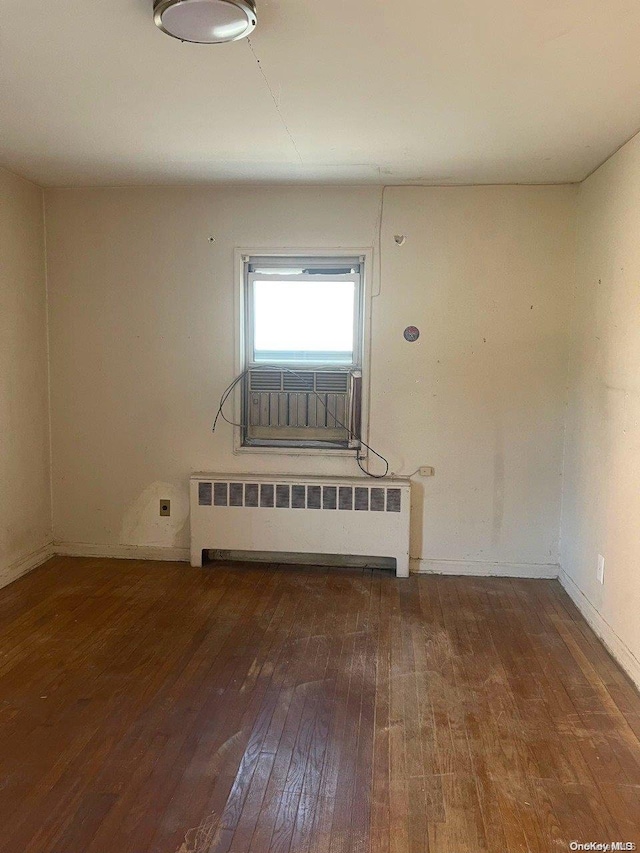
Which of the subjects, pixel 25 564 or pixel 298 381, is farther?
pixel 298 381

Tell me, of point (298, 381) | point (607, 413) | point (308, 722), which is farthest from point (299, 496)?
point (607, 413)

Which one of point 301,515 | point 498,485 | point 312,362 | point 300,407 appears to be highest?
point 312,362

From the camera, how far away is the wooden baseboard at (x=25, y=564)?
3.83 m

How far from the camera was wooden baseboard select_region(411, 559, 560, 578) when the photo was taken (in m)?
4.01

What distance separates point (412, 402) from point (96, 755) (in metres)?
2.68

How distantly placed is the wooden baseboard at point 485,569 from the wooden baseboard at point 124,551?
5.42 feet

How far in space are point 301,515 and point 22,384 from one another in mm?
2017

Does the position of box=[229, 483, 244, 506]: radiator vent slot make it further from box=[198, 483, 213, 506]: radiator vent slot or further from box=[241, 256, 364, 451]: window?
box=[241, 256, 364, 451]: window

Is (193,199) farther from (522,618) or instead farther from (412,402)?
(522,618)

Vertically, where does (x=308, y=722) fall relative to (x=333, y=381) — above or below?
below

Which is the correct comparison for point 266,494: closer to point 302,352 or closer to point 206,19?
point 302,352

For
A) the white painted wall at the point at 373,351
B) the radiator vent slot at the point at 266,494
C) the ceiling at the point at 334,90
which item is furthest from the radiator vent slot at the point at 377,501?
the ceiling at the point at 334,90

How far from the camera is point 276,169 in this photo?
363cm

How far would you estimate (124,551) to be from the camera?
14.2 ft
